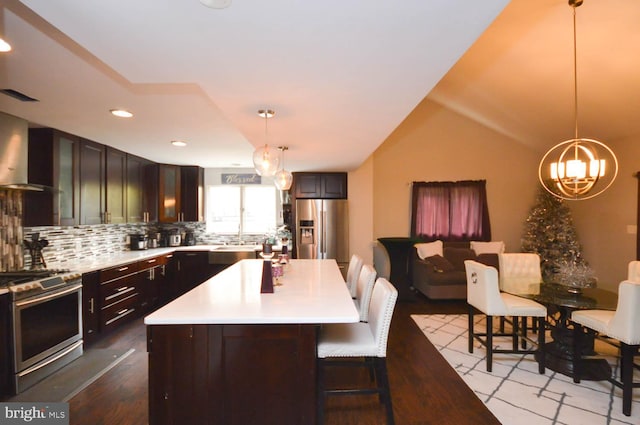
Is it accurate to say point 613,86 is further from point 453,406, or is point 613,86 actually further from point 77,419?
point 77,419

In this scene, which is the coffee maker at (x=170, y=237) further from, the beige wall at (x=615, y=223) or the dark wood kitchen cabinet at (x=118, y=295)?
the beige wall at (x=615, y=223)

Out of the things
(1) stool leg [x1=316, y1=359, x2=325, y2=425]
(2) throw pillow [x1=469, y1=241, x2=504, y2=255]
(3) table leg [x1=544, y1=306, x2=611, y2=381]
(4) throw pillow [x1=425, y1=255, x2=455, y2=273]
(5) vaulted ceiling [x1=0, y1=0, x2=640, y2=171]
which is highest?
(5) vaulted ceiling [x1=0, y1=0, x2=640, y2=171]

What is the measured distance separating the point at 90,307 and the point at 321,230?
3.08 metres

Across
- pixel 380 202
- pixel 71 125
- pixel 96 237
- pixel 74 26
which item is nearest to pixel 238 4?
pixel 74 26

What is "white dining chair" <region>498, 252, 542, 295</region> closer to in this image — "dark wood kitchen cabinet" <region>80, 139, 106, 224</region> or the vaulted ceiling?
the vaulted ceiling

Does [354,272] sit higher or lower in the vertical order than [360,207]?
lower

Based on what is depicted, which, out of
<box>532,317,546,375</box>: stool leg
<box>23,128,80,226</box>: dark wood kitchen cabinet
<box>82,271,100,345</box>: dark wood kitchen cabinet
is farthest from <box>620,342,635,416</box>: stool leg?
<box>23,128,80,226</box>: dark wood kitchen cabinet

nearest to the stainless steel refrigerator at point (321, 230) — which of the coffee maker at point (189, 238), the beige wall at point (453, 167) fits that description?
the beige wall at point (453, 167)

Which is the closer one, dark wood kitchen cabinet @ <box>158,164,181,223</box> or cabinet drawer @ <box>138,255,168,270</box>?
cabinet drawer @ <box>138,255,168,270</box>

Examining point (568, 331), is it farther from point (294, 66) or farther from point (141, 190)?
point (141, 190)

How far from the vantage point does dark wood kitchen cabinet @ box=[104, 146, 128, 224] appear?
4.08 metres

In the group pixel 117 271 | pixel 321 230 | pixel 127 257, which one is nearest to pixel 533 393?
pixel 321 230

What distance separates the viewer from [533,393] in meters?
2.42

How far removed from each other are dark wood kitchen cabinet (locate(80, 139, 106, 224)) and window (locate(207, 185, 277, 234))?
216 centimetres
